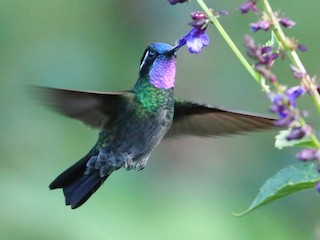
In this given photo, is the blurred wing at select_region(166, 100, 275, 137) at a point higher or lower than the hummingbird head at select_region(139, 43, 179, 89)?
lower

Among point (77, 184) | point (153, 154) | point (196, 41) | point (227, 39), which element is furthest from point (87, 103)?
point (153, 154)

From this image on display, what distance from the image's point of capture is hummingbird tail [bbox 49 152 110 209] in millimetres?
3803

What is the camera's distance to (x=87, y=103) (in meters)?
3.59

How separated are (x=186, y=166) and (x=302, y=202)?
41.9 inches

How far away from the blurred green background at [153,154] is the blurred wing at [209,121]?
4.89ft

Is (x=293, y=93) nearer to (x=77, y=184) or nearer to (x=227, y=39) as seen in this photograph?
(x=227, y=39)

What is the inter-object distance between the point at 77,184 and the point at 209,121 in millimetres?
675

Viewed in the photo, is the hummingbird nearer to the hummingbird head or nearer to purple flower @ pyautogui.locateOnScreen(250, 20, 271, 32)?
the hummingbird head

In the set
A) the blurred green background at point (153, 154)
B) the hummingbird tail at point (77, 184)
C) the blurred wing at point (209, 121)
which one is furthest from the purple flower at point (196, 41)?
the blurred green background at point (153, 154)

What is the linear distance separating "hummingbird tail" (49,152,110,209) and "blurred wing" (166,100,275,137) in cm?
45

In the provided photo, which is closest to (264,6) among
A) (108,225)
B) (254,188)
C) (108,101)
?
(108,101)

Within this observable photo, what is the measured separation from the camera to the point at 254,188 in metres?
6.41

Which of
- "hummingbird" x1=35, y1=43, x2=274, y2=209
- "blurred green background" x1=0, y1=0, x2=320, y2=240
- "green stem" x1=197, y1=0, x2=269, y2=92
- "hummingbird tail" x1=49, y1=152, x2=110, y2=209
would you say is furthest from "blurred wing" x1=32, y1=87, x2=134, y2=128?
"blurred green background" x1=0, y1=0, x2=320, y2=240

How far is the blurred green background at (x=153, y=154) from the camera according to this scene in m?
5.43
